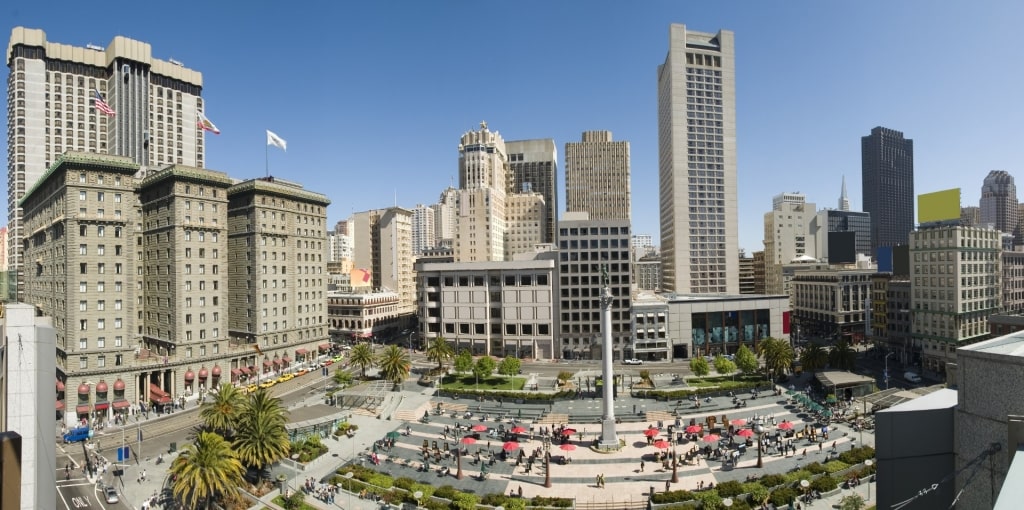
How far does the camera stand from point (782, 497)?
41469 millimetres

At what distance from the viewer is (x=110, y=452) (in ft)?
189

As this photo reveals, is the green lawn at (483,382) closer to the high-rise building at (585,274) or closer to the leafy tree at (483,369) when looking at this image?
the leafy tree at (483,369)

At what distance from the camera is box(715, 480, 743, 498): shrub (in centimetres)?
4253

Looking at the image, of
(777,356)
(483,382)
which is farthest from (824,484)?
(483,382)

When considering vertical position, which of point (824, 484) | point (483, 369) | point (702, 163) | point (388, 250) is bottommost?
point (824, 484)

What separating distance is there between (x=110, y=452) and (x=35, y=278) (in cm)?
6041

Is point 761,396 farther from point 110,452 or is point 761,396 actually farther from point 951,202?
point 110,452

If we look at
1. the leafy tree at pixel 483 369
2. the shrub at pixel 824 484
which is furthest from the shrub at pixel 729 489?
the leafy tree at pixel 483 369

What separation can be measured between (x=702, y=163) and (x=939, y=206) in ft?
195

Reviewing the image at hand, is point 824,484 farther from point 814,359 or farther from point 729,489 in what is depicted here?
point 814,359

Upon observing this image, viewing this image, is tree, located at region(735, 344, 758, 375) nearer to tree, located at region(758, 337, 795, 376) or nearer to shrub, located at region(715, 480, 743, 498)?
Answer: tree, located at region(758, 337, 795, 376)

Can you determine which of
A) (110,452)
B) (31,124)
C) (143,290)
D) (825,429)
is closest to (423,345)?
(143,290)

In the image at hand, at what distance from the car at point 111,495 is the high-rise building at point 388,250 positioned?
117419 mm

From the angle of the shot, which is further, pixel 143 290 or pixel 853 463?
pixel 143 290
